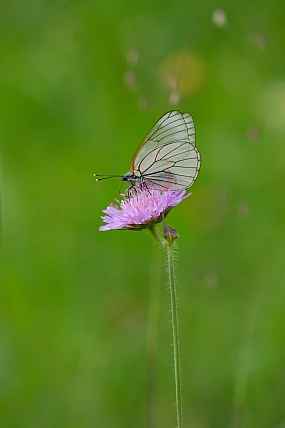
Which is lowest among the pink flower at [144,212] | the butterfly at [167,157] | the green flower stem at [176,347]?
the green flower stem at [176,347]

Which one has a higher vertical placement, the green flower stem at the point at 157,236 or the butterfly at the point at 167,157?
the butterfly at the point at 167,157

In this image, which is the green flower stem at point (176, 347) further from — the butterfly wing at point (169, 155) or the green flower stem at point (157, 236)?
the butterfly wing at point (169, 155)

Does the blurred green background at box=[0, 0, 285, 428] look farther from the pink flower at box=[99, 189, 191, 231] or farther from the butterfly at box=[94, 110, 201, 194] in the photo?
the pink flower at box=[99, 189, 191, 231]

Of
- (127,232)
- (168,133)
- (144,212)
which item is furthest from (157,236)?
(127,232)

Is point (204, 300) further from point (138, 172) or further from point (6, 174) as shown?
point (6, 174)

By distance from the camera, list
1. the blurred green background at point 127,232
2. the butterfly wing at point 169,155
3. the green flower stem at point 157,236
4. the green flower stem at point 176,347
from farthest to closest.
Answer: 1. the blurred green background at point 127,232
2. the butterfly wing at point 169,155
3. the green flower stem at point 157,236
4. the green flower stem at point 176,347

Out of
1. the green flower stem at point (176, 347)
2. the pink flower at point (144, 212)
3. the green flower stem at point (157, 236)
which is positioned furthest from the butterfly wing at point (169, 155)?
the green flower stem at point (176, 347)

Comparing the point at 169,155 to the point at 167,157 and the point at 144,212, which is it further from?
the point at 144,212

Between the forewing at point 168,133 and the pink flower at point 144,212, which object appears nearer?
the pink flower at point 144,212
